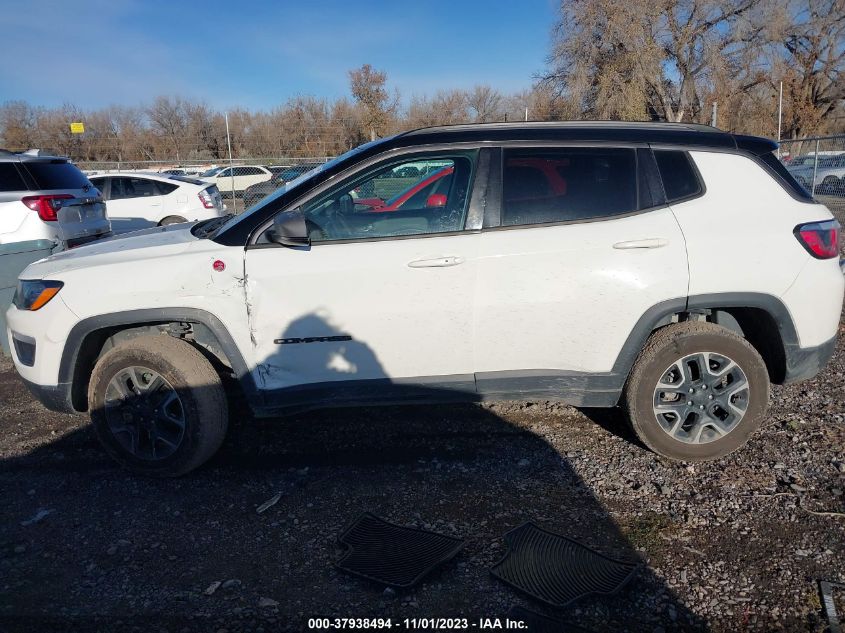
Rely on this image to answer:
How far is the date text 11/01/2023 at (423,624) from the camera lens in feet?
8.34

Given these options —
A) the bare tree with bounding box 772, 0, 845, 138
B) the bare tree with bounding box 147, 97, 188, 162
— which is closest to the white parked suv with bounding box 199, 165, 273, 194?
the bare tree with bounding box 147, 97, 188, 162

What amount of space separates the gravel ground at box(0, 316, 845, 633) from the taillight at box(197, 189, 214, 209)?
9702 millimetres

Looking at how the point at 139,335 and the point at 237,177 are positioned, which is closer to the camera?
the point at 139,335

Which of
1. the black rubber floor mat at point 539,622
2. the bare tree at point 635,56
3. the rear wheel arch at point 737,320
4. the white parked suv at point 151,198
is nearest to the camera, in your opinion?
the black rubber floor mat at point 539,622

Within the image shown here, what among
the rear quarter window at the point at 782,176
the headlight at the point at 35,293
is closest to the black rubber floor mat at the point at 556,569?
the rear quarter window at the point at 782,176

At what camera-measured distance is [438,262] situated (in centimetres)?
348

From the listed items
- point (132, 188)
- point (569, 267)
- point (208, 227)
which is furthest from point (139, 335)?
point (132, 188)

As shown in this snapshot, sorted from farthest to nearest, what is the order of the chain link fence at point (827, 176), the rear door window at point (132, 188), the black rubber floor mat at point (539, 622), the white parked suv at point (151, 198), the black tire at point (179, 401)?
the chain link fence at point (827, 176), the rear door window at point (132, 188), the white parked suv at point (151, 198), the black tire at point (179, 401), the black rubber floor mat at point (539, 622)

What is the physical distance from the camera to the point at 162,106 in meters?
34.2

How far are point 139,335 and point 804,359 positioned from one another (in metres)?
3.88

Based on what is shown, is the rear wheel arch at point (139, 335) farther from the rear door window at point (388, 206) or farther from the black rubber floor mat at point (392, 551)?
the black rubber floor mat at point (392, 551)

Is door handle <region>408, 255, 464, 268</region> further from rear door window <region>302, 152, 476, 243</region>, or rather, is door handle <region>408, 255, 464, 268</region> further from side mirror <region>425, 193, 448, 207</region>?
side mirror <region>425, 193, 448, 207</region>

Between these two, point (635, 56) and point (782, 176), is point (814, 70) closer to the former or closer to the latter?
point (635, 56)

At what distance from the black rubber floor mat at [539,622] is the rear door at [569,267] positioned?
134 cm
